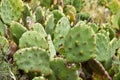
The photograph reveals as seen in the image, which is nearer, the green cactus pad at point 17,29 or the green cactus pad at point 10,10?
the green cactus pad at point 17,29

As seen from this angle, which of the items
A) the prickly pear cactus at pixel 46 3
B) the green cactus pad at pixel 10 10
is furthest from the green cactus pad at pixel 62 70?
the prickly pear cactus at pixel 46 3

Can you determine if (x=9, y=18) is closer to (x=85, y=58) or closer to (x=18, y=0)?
(x=18, y=0)

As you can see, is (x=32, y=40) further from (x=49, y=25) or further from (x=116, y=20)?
(x=116, y=20)

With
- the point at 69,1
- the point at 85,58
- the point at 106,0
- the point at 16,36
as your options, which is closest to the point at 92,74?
the point at 85,58

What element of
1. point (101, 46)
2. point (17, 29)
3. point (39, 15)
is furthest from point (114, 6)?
point (17, 29)

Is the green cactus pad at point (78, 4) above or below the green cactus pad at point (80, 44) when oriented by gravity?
above

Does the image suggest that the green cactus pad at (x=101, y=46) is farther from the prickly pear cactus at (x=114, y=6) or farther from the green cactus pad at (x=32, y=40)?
the prickly pear cactus at (x=114, y=6)
